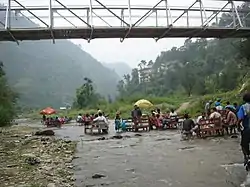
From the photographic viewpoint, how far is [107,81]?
192 metres

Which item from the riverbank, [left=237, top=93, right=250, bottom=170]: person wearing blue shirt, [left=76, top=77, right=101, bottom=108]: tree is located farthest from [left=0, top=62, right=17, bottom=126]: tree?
[left=76, top=77, right=101, bottom=108]: tree

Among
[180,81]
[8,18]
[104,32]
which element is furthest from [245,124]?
[180,81]

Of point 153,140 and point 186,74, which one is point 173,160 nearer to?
point 153,140

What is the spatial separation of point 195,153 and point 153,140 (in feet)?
17.7

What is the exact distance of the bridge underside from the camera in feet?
68.3

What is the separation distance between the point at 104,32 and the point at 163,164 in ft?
37.6

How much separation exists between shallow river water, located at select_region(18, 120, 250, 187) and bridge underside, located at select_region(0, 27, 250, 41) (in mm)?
6480

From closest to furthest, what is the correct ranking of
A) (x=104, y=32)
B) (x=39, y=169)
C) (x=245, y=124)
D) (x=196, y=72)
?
(x=245, y=124), (x=39, y=169), (x=104, y=32), (x=196, y=72)

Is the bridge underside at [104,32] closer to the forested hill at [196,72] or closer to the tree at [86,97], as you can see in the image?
the forested hill at [196,72]

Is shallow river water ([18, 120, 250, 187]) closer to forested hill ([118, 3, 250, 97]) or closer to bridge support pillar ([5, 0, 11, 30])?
bridge support pillar ([5, 0, 11, 30])

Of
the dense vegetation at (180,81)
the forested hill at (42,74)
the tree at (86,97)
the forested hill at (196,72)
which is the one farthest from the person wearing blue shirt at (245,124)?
the forested hill at (42,74)

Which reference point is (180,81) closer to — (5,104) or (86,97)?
(86,97)

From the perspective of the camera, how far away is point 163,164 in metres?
11.7

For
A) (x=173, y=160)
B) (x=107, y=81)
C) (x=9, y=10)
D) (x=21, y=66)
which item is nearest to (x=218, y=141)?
(x=173, y=160)
